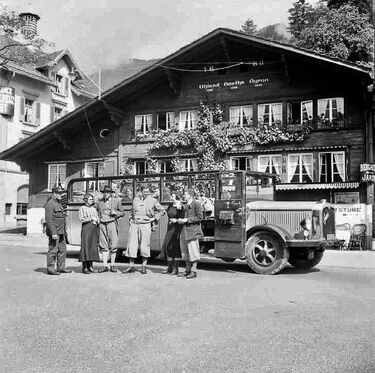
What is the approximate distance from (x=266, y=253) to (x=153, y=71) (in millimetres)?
14241

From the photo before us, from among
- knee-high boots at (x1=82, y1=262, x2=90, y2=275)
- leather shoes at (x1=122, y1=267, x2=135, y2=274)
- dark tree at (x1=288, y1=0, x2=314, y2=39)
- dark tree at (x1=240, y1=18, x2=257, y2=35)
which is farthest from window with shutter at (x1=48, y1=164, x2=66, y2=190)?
dark tree at (x1=240, y1=18, x2=257, y2=35)

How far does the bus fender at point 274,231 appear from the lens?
10.7 metres

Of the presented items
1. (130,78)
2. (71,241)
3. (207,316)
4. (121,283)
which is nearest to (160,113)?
(130,78)

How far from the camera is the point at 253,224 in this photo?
1138 centimetres

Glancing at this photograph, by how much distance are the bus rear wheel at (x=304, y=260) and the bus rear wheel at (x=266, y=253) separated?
0.92 meters

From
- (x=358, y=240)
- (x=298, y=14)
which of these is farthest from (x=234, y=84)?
(x=298, y=14)

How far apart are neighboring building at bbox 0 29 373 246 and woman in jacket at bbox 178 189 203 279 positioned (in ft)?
27.4

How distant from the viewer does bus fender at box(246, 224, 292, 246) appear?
10.7 m

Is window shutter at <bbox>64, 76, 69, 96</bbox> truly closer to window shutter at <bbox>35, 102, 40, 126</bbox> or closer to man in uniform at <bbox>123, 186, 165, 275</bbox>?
window shutter at <bbox>35, 102, 40, 126</bbox>

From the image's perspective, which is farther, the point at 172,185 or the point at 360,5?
the point at 360,5

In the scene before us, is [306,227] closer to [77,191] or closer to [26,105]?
[77,191]

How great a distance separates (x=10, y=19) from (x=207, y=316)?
23.4 m

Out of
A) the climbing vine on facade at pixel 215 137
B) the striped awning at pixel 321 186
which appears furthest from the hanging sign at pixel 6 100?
the striped awning at pixel 321 186

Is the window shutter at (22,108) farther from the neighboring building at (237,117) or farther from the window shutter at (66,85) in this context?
the neighboring building at (237,117)
